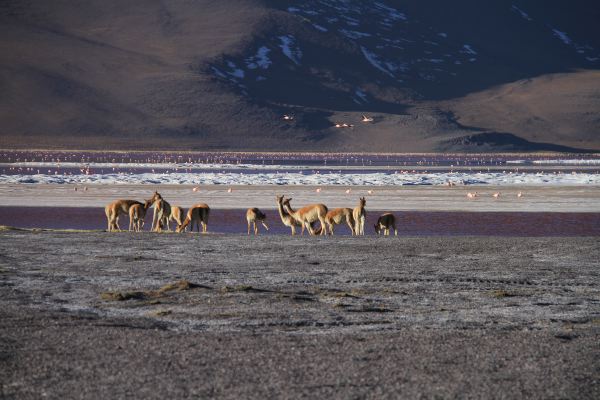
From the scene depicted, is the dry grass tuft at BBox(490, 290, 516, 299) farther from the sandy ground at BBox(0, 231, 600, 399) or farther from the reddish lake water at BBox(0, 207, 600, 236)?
the reddish lake water at BBox(0, 207, 600, 236)

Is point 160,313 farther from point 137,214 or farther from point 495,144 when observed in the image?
point 495,144

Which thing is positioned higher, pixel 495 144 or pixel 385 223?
pixel 495 144

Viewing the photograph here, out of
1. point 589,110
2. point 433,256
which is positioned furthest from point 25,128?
point 433,256

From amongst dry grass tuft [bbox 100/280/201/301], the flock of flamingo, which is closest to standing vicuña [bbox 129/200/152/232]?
the flock of flamingo

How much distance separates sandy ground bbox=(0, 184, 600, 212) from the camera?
3928cm

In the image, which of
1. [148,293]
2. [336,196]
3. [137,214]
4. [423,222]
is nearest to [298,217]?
[137,214]

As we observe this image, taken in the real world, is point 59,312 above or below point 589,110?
below

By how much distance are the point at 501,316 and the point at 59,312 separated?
533 centimetres

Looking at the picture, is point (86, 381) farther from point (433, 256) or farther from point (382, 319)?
point (433, 256)

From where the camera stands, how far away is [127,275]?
17.0 m

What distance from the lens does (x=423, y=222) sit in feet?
104

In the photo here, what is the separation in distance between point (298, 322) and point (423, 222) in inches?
753

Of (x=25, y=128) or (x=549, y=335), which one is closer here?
(x=549, y=335)

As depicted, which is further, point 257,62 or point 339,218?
point 257,62
